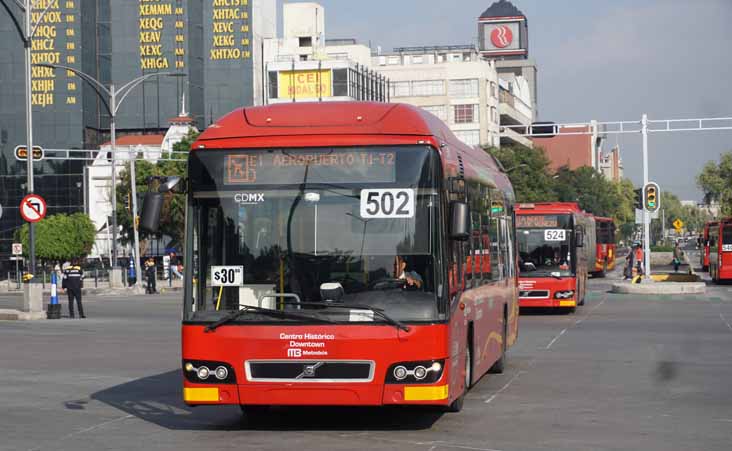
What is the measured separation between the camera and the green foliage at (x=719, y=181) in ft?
413

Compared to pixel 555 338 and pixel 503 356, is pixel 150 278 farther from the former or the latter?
pixel 503 356

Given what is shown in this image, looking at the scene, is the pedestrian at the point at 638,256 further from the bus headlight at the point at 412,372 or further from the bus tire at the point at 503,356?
the bus headlight at the point at 412,372

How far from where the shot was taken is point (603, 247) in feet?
241

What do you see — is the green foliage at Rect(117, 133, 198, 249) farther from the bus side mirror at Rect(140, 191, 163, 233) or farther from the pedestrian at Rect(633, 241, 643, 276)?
the bus side mirror at Rect(140, 191, 163, 233)

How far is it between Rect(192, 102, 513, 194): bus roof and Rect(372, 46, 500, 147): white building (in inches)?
4148

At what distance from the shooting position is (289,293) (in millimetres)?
11125

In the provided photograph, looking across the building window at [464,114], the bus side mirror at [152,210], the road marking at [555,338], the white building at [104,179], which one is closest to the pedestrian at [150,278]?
the road marking at [555,338]

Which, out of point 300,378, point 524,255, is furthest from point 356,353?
point 524,255

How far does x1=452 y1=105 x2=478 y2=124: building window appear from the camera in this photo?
119 metres

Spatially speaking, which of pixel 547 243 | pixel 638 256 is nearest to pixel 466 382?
pixel 547 243

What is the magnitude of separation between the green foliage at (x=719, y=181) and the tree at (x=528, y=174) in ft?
109

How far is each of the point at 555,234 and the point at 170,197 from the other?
43851mm

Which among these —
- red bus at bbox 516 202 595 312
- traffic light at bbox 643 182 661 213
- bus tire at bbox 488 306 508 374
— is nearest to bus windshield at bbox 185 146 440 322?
bus tire at bbox 488 306 508 374

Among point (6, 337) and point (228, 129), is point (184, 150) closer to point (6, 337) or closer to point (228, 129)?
point (6, 337)
